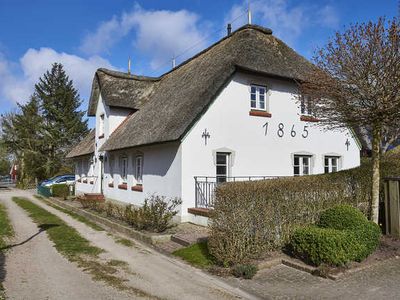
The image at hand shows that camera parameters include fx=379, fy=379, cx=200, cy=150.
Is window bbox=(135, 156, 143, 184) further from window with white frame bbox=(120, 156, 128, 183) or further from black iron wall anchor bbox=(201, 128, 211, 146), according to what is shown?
black iron wall anchor bbox=(201, 128, 211, 146)

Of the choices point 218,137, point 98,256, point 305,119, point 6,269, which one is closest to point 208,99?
point 218,137

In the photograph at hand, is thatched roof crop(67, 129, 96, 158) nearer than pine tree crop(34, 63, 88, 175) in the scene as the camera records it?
Yes

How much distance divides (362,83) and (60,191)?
953 inches

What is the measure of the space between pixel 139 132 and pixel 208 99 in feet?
13.7

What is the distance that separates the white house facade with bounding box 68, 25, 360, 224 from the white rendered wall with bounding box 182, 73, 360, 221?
1.5 inches

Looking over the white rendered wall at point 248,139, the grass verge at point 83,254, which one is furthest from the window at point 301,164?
the grass verge at point 83,254

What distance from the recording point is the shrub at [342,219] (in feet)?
27.2

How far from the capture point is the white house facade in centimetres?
1338

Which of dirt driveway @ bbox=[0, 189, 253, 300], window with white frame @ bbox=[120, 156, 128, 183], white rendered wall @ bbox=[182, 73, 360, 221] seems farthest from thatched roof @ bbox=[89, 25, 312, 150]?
dirt driveway @ bbox=[0, 189, 253, 300]

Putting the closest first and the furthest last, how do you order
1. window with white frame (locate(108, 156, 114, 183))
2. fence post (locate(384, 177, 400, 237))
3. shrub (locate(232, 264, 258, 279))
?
1. shrub (locate(232, 264, 258, 279))
2. fence post (locate(384, 177, 400, 237))
3. window with white frame (locate(108, 156, 114, 183))

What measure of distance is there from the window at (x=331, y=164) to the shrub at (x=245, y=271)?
11011 mm

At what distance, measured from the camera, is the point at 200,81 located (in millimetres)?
14969

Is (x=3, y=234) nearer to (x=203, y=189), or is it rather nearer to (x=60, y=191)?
(x=203, y=189)

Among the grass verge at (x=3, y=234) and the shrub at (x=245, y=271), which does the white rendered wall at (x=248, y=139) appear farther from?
the shrub at (x=245, y=271)
